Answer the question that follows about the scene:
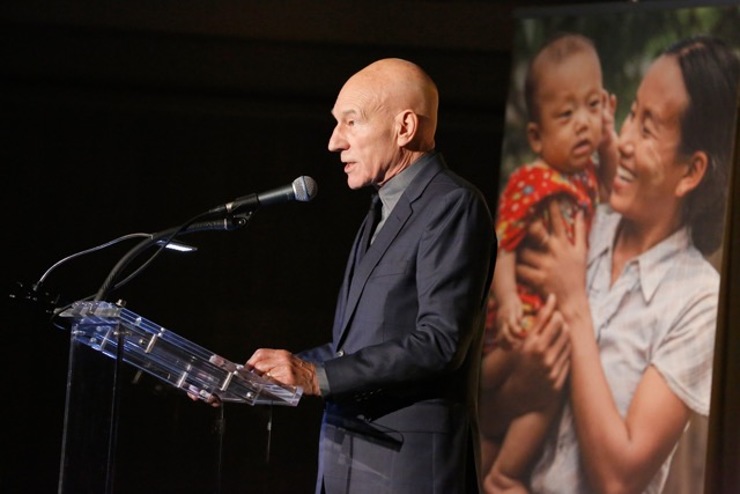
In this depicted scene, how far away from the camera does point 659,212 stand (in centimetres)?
434

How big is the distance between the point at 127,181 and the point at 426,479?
11.0 ft

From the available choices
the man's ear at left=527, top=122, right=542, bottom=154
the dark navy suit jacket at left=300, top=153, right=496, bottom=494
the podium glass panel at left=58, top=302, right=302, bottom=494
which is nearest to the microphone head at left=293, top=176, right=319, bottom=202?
the dark navy suit jacket at left=300, top=153, right=496, bottom=494

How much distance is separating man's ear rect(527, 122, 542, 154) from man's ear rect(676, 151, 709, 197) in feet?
1.98

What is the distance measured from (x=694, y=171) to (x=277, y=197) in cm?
245

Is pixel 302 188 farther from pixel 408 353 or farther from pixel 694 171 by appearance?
pixel 694 171

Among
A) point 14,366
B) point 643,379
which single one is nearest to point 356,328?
point 643,379

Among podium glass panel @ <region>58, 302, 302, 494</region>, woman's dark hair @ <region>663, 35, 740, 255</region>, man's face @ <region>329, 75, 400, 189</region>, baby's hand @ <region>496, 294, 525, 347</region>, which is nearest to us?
podium glass panel @ <region>58, 302, 302, 494</region>

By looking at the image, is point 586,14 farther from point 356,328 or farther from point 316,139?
point 356,328

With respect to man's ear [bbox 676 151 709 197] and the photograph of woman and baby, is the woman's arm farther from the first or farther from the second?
man's ear [bbox 676 151 709 197]

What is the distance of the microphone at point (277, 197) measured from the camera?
223cm

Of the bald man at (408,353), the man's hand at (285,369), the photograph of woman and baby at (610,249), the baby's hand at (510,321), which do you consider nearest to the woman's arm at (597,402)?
the photograph of woman and baby at (610,249)

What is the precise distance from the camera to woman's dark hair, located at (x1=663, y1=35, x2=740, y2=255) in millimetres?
4234

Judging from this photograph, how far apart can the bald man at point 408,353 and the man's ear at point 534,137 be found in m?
2.21

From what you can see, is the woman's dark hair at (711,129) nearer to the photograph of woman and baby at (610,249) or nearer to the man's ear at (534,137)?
the photograph of woman and baby at (610,249)
